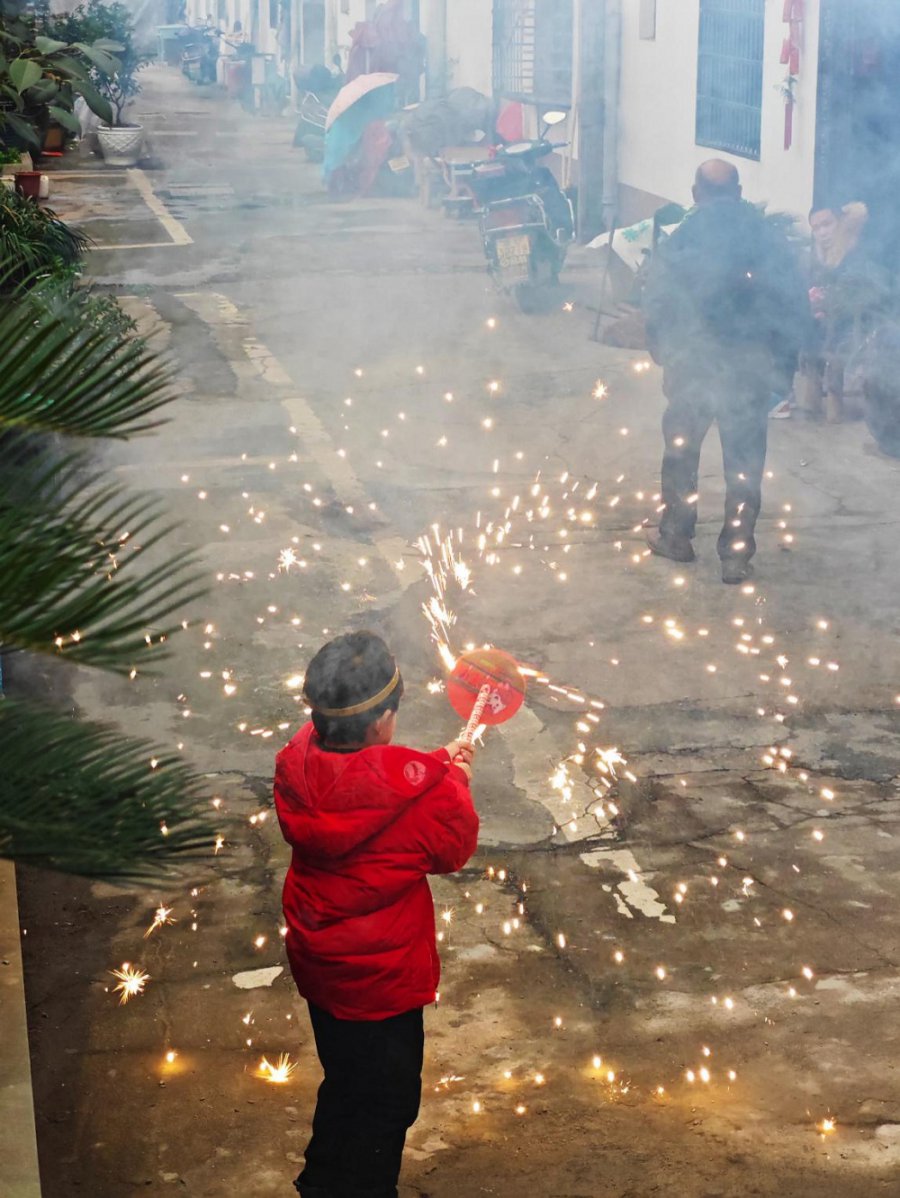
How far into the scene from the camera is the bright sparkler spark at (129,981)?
400cm

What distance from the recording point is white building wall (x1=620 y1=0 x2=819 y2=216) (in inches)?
424

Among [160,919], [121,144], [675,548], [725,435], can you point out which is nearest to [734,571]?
[675,548]

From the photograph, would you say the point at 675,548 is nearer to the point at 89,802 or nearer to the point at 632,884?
the point at 632,884

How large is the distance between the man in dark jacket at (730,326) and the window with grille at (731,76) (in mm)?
5450

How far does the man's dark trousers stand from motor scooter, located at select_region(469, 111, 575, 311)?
5.87 m

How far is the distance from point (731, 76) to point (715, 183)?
625cm

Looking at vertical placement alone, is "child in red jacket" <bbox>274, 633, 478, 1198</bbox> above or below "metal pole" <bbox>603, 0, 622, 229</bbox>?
below

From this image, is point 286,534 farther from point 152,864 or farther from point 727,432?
point 152,864

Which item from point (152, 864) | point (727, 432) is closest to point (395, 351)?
point (727, 432)

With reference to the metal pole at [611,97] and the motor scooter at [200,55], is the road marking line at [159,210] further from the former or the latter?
the motor scooter at [200,55]

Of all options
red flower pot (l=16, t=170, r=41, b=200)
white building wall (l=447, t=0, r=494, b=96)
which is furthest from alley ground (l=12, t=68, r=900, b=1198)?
white building wall (l=447, t=0, r=494, b=96)

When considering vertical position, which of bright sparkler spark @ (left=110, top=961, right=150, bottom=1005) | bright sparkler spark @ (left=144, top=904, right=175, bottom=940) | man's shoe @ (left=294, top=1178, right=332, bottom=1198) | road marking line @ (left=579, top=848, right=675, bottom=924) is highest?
man's shoe @ (left=294, top=1178, right=332, bottom=1198)

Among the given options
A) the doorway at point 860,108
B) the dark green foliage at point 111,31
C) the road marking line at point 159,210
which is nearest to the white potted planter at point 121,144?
the dark green foliage at point 111,31

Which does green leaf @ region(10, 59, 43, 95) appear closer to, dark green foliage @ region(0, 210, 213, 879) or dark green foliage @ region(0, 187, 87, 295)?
dark green foliage @ region(0, 187, 87, 295)
